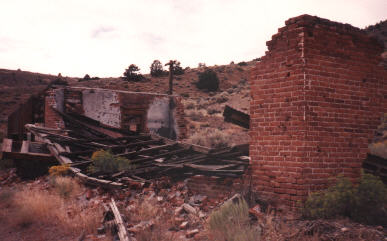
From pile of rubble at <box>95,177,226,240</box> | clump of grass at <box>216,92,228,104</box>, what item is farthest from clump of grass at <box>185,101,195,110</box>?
pile of rubble at <box>95,177,226,240</box>

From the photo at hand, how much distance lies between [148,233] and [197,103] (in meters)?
28.7

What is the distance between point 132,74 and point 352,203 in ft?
125

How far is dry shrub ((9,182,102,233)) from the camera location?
189 inches

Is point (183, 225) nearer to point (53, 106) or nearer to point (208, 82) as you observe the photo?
point (53, 106)

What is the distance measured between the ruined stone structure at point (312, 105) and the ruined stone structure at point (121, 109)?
9041 mm

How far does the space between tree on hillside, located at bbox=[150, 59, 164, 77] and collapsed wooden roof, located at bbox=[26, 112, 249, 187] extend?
31955 mm

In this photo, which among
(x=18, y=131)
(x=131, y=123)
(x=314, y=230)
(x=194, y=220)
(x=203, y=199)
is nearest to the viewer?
(x=314, y=230)

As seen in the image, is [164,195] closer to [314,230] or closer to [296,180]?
[296,180]

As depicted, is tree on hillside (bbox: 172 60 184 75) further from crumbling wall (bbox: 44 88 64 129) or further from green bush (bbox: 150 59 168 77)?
crumbling wall (bbox: 44 88 64 129)

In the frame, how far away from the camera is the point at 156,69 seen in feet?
145

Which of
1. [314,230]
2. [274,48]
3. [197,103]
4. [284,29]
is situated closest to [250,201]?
[314,230]

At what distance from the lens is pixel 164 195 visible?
20.4 ft

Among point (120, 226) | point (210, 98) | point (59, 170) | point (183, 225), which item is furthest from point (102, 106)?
point (210, 98)

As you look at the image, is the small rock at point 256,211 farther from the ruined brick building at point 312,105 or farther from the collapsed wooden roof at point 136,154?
the collapsed wooden roof at point 136,154
